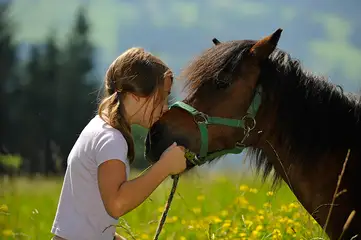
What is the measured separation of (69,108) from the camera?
4041 cm

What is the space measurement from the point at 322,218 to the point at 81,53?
4195cm

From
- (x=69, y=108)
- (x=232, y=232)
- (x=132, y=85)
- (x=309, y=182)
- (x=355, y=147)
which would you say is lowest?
(x=69, y=108)

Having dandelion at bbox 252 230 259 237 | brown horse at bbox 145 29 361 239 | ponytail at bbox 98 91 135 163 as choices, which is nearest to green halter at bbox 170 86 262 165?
brown horse at bbox 145 29 361 239

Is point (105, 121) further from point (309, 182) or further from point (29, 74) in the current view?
point (29, 74)

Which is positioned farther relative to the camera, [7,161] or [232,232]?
[7,161]

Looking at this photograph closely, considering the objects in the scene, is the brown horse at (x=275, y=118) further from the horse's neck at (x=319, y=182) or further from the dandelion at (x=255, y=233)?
the dandelion at (x=255, y=233)

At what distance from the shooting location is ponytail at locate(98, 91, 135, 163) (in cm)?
330

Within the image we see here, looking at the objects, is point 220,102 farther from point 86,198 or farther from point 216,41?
point 86,198

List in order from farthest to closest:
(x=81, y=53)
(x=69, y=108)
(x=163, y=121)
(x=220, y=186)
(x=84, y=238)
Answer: (x=81, y=53)
(x=69, y=108)
(x=220, y=186)
(x=163, y=121)
(x=84, y=238)

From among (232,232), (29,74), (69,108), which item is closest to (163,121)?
(232,232)

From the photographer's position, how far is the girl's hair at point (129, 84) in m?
3.32

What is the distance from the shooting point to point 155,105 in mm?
3436

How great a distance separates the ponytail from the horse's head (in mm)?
457

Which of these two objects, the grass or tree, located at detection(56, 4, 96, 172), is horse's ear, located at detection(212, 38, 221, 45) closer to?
the grass
